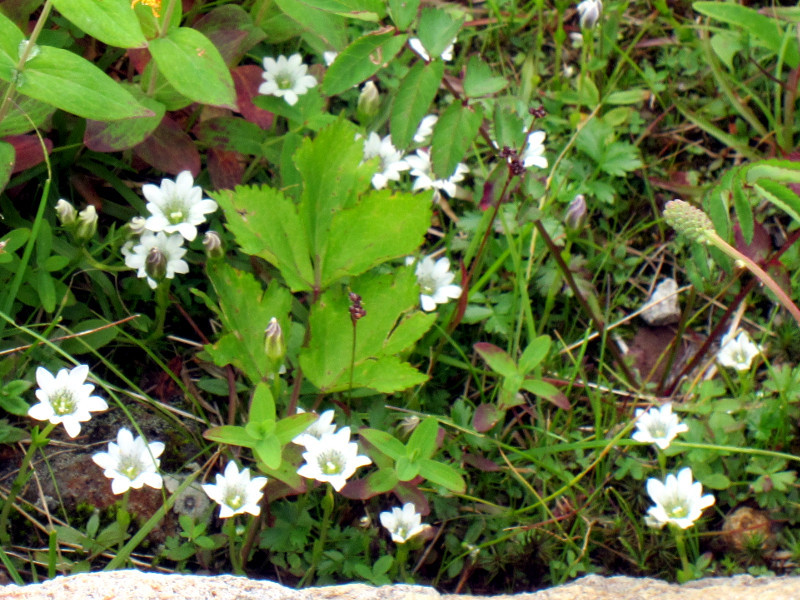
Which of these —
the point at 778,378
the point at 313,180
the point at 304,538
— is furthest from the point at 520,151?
the point at 304,538

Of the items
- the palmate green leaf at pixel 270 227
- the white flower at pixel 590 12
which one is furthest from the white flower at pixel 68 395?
the white flower at pixel 590 12

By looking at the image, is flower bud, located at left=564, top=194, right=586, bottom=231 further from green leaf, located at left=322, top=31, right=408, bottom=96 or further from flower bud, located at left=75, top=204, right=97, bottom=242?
flower bud, located at left=75, top=204, right=97, bottom=242

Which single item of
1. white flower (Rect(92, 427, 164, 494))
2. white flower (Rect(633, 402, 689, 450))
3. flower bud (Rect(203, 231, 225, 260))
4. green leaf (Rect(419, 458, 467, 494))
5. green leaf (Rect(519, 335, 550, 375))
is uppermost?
flower bud (Rect(203, 231, 225, 260))

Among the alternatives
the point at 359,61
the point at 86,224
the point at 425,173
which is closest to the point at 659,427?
the point at 425,173

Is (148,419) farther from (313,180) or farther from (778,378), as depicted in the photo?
A: (778,378)

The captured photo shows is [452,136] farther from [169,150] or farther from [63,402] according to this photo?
[63,402]

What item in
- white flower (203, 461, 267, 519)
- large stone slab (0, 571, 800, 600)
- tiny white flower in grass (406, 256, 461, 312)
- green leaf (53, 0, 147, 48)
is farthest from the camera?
tiny white flower in grass (406, 256, 461, 312)

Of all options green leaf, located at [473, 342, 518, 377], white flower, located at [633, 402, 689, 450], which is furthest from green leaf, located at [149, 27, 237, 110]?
white flower, located at [633, 402, 689, 450]
